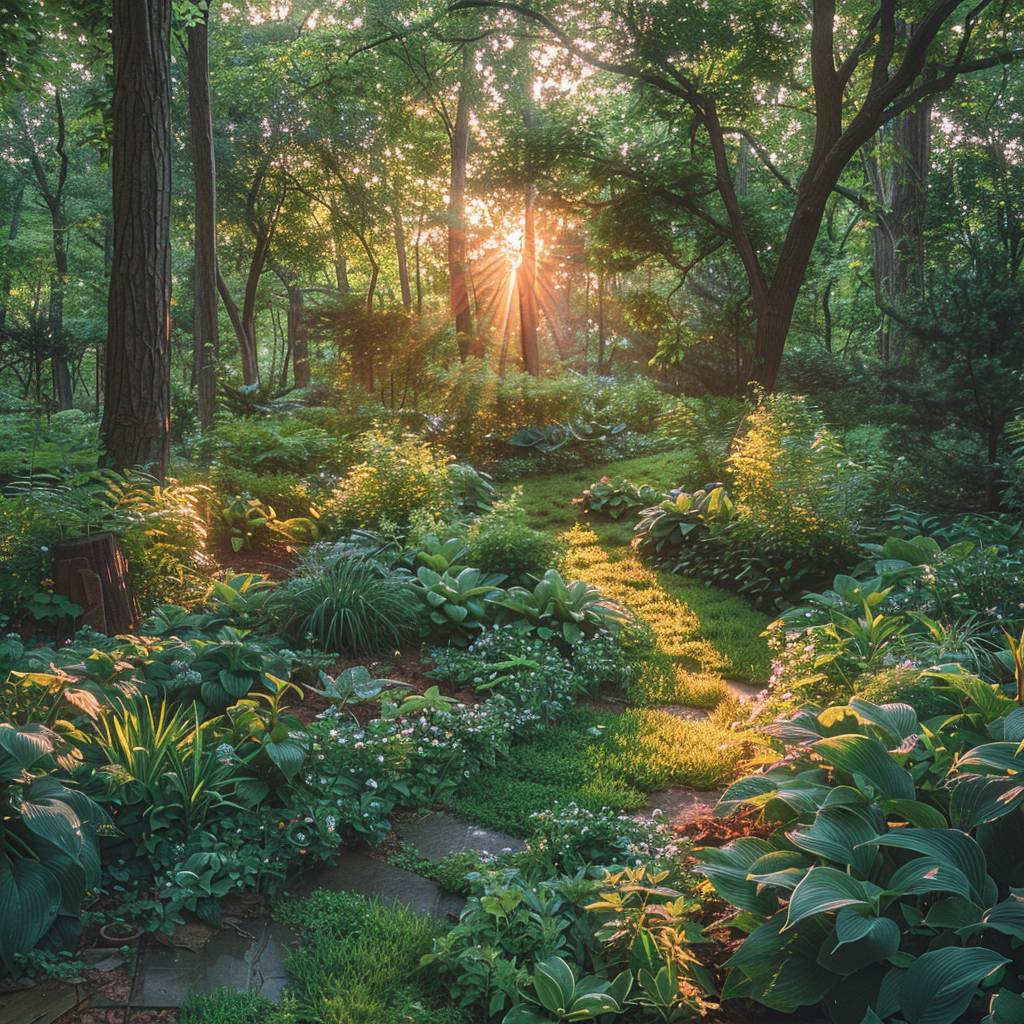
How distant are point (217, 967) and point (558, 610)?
10.6 ft

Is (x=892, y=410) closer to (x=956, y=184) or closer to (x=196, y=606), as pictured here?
(x=196, y=606)

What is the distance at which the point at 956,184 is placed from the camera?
47.4 ft

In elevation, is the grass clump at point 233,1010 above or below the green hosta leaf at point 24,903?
below

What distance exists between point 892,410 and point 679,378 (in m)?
15.2

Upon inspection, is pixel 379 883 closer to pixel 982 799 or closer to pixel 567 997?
pixel 567 997

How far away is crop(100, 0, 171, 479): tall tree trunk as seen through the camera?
6125 mm

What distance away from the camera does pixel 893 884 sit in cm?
212

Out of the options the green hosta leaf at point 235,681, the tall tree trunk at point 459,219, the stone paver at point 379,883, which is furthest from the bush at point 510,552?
the tall tree trunk at point 459,219

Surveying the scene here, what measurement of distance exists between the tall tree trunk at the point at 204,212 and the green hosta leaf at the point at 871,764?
37.3ft

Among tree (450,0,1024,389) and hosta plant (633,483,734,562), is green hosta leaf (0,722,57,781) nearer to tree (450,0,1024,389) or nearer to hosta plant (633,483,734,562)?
hosta plant (633,483,734,562)

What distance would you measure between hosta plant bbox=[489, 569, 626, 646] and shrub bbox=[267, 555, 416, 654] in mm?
643

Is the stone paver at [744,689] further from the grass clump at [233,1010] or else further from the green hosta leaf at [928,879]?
the grass clump at [233,1010]

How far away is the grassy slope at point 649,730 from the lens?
3.65 meters

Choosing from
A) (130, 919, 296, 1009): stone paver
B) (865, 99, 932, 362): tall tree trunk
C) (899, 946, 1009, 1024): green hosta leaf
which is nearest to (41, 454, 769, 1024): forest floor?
(130, 919, 296, 1009): stone paver
